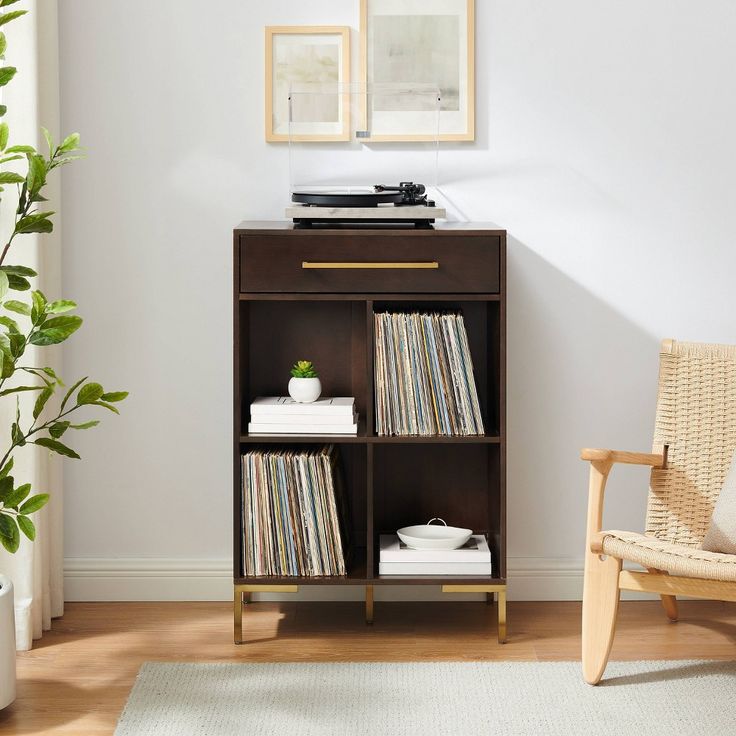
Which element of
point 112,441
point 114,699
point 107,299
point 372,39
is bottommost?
point 114,699

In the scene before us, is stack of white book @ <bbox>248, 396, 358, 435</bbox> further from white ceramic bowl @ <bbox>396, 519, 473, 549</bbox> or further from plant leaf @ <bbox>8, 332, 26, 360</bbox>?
plant leaf @ <bbox>8, 332, 26, 360</bbox>

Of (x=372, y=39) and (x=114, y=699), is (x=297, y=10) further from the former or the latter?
(x=114, y=699)

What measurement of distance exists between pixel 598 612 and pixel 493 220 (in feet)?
3.85

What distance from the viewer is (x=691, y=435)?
258 centimetres

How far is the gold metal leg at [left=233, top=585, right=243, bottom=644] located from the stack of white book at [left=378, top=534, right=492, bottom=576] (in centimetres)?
38

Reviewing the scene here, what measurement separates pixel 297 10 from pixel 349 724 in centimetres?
195

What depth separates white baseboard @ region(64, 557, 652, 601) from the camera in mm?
2861

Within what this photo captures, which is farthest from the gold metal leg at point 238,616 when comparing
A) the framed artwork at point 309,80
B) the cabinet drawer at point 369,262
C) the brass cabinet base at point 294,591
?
the framed artwork at point 309,80

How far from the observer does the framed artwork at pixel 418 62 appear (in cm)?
274

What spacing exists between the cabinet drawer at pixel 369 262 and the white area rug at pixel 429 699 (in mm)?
970

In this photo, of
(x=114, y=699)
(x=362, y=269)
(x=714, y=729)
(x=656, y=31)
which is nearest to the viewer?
(x=714, y=729)

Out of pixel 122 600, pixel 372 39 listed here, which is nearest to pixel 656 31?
pixel 372 39

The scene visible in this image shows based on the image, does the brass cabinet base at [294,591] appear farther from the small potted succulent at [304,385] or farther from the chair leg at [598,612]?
the small potted succulent at [304,385]

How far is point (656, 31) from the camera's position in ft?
9.00
